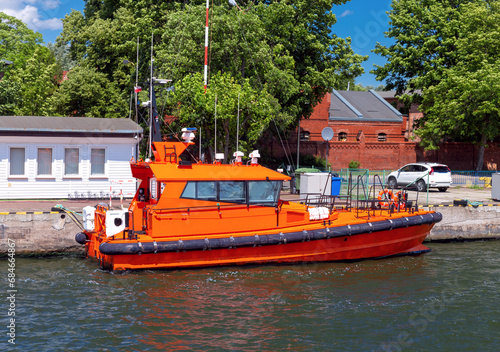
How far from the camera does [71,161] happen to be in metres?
20.3

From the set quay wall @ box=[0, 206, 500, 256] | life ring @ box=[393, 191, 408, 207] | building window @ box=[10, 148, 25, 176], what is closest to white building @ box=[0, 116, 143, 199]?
building window @ box=[10, 148, 25, 176]

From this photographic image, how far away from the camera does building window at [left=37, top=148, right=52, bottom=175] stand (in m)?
20.0

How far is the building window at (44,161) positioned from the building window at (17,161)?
593 millimetres

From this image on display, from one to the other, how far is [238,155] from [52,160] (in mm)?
9106

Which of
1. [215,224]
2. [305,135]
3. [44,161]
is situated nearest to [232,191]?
[215,224]

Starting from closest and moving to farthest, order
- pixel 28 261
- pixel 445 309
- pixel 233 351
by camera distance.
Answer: pixel 233 351 < pixel 445 309 < pixel 28 261

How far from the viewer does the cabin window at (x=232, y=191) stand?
13.8m

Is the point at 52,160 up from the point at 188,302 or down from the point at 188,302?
up

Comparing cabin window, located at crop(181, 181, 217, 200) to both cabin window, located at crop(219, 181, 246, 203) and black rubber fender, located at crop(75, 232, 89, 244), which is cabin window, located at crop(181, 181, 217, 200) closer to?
cabin window, located at crop(219, 181, 246, 203)

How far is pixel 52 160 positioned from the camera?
65.6ft


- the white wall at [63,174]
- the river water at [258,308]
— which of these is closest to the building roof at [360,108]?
the white wall at [63,174]

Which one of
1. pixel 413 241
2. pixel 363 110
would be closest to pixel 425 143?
pixel 363 110

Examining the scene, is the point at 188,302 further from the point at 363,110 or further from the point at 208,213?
the point at 363,110

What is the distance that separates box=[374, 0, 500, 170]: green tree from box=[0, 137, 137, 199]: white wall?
81.3 ft
